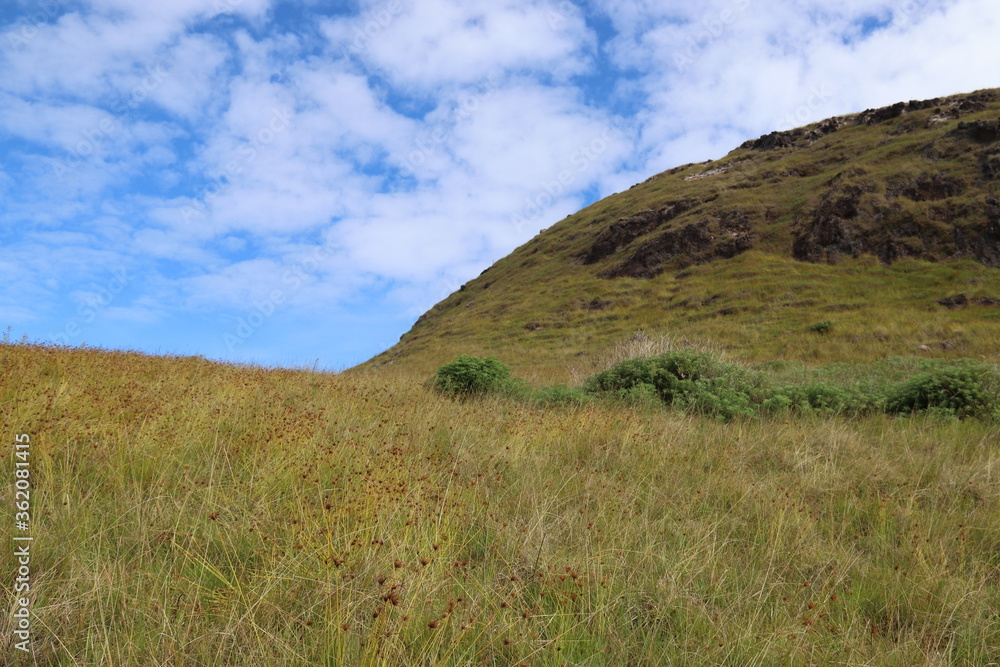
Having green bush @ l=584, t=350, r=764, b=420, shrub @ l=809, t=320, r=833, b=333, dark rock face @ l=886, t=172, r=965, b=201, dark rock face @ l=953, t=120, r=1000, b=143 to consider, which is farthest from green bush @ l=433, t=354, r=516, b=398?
dark rock face @ l=953, t=120, r=1000, b=143

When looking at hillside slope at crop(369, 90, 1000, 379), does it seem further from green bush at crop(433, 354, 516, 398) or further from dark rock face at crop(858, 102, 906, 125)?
green bush at crop(433, 354, 516, 398)

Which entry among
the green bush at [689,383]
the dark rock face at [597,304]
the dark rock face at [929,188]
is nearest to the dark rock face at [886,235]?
the dark rock face at [929,188]

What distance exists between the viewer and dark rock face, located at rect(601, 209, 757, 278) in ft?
114

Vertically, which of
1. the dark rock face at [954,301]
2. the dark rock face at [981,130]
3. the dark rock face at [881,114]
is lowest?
the dark rock face at [954,301]

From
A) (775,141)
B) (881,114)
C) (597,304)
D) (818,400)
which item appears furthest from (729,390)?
(775,141)

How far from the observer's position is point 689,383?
995 centimetres

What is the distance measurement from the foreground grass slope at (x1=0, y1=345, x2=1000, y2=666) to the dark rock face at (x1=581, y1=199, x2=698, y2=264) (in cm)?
3728

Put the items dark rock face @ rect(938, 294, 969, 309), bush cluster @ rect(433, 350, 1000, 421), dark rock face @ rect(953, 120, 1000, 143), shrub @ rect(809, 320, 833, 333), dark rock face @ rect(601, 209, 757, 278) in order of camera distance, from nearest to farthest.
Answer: bush cluster @ rect(433, 350, 1000, 421) → shrub @ rect(809, 320, 833, 333) → dark rock face @ rect(938, 294, 969, 309) → dark rock face @ rect(953, 120, 1000, 143) → dark rock face @ rect(601, 209, 757, 278)

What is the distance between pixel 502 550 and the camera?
309cm

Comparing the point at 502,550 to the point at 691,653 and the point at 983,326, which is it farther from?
the point at 983,326

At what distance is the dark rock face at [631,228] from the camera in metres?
41.3

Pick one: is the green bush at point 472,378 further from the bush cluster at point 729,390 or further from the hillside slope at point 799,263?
the hillside slope at point 799,263

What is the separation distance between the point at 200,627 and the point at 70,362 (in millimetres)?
6316

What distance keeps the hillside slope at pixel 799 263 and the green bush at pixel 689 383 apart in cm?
692
